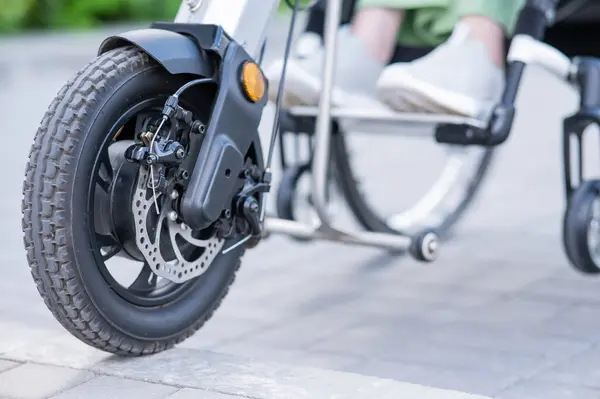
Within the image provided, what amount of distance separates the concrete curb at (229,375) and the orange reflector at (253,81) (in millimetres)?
503

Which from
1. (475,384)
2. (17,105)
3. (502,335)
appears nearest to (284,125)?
(502,335)

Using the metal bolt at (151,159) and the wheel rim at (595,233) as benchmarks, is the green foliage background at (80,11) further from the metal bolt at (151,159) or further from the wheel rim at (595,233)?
the metal bolt at (151,159)

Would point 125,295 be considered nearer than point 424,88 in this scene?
Yes

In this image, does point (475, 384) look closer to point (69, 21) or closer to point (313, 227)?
point (313, 227)

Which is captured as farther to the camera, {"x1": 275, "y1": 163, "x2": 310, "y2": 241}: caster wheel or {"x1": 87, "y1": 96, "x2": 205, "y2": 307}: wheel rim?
{"x1": 275, "y1": 163, "x2": 310, "y2": 241}: caster wheel

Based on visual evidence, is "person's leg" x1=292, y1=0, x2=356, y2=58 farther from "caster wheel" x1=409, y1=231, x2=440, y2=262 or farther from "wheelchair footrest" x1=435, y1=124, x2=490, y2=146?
"caster wheel" x1=409, y1=231, x2=440, y2=262

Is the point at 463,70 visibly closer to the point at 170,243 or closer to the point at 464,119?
the point at 464,119

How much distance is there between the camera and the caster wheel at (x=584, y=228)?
101 inches

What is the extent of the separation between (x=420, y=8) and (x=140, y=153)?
1242 millimetres

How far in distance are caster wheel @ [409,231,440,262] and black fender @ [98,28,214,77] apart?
76 centimetres

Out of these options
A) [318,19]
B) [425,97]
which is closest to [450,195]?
[318,19]

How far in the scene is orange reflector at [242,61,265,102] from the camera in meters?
2.14

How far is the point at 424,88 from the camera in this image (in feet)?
8.35

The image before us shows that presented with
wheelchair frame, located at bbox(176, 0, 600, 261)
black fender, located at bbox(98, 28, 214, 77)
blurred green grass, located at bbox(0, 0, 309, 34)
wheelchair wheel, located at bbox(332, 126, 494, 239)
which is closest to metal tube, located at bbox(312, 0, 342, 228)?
wheelchair frame, located at bbox(176, 0, 600, 261)
